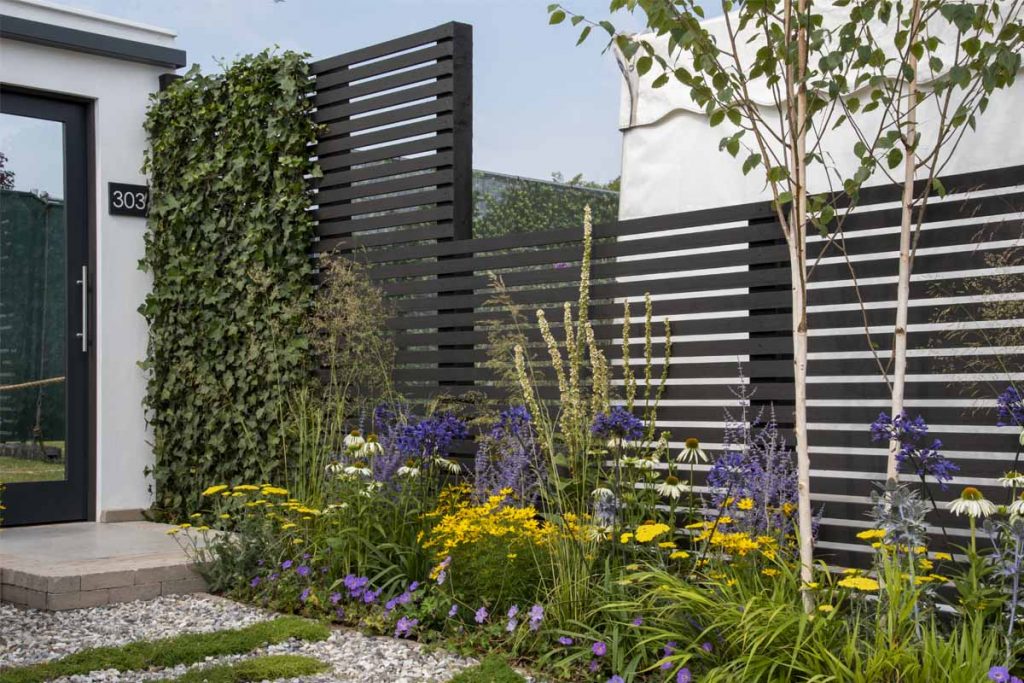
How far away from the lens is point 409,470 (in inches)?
175

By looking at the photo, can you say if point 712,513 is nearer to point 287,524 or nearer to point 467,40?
point 287,524

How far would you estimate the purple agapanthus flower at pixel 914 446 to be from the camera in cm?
334

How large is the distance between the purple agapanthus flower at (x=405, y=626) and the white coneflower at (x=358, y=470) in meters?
0.78

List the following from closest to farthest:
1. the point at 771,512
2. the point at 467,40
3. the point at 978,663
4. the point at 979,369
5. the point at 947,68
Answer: the point at 978,663 → the point at 979,369 → the point at 771,512 → the point at 947,68 → the point at 467,40

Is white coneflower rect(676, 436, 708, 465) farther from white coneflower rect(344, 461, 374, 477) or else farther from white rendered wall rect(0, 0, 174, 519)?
white rendered wall rect(0, 0, 174, 519)

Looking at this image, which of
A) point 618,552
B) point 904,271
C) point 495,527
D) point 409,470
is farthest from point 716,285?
point 409,470

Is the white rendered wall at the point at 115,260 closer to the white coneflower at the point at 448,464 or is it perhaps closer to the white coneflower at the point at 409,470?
the white coneflower at the point at 448,464

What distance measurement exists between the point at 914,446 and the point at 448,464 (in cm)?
198

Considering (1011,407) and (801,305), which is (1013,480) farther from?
(801,305)

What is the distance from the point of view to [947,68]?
4.11 m

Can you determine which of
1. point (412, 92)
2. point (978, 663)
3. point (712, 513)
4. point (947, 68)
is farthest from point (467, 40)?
point (978, 663)

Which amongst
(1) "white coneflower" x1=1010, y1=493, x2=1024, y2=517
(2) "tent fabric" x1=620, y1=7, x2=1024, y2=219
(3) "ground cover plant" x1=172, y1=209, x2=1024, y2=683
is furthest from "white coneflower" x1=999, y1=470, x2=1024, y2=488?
(2) "tent fabric" x1=620, y1=7, x2=1024, y2=219

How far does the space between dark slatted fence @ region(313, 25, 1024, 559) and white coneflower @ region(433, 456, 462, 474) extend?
0.39 meters

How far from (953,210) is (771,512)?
1223mm
